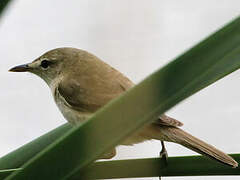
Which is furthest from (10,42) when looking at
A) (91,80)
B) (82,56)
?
(91,80)

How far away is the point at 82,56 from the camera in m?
2.30

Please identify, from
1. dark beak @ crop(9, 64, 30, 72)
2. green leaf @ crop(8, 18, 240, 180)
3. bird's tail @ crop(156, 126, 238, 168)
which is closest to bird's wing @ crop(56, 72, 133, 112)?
dark beak @ crop(9, 64, 30, 72)

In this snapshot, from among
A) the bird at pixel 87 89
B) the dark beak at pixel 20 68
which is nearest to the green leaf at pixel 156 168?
the bird at pixel 87 89

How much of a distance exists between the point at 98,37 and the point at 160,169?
567 mm

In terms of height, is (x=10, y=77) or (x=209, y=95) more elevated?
(x=10, y=77)

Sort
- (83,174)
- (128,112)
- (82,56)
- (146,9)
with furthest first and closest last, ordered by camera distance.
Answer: (82,56)
(146,9)
(83,174)
(128,112)

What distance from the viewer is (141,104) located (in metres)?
0.53

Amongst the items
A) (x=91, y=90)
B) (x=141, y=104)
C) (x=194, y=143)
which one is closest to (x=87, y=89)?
(x=91, y=90)

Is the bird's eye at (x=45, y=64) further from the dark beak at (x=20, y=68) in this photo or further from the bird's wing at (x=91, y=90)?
the bird's wing at (x=91, y=90)

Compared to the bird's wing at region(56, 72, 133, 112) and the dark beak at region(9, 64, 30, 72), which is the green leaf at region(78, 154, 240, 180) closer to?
the bird's wing at region(56, 72, 133, 112)

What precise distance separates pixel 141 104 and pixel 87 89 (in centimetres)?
142

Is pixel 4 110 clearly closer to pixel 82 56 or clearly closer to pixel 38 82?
pixel 38 82

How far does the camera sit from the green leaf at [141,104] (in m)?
0.52

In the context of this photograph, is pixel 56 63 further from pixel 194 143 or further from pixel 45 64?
pixel 194 143
